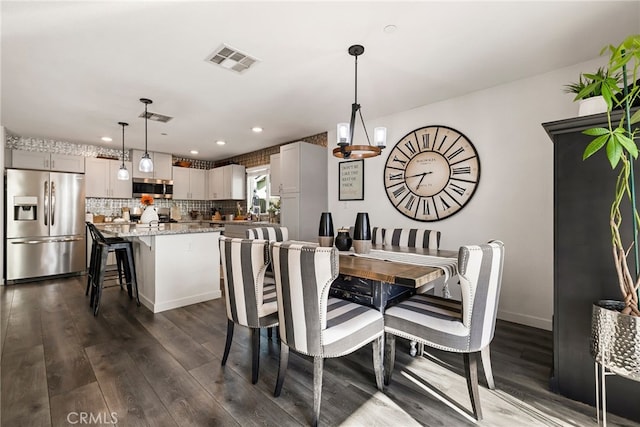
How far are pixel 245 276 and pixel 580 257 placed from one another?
203 cm

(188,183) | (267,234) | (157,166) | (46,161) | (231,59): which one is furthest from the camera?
(188,183)

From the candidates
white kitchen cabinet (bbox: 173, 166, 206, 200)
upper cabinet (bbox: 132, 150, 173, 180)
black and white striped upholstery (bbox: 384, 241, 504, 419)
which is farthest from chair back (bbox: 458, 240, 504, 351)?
white kitchen cabinet (bbox: 173, 166, 206, 200)

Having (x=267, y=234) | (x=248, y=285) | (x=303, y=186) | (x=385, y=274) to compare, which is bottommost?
(x=248, y=285)

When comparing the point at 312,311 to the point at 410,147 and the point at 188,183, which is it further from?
the point at 188,183

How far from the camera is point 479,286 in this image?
62.4 inches

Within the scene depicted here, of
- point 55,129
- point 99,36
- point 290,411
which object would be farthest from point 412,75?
point 55,129

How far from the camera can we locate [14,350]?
233 cm

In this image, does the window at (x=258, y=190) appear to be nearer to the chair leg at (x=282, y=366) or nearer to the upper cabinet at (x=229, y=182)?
the upper cabinet at (x=229, y=182)

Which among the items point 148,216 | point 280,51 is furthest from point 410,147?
point 148,216

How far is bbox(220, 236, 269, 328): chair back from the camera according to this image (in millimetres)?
1772

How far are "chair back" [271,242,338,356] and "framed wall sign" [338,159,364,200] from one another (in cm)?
286

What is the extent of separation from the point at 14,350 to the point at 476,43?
4.41 metres

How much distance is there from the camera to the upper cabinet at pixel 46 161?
4.82 m

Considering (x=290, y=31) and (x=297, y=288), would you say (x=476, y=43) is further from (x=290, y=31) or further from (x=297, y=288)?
(x=297, y=288)
